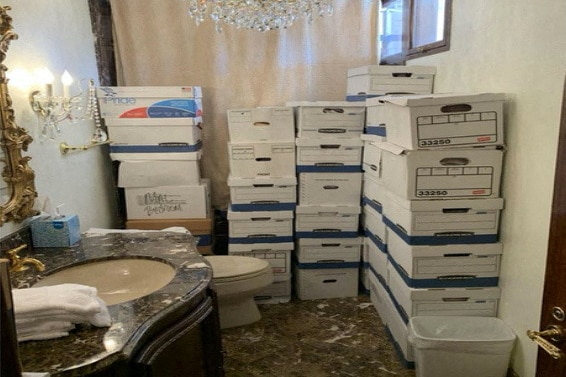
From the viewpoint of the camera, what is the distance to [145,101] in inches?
101

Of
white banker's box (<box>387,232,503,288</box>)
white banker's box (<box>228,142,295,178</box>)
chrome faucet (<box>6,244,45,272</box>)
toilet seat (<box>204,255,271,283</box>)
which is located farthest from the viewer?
white banker's box (<box>228,142,295,178</box>)

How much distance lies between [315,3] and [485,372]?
1.89 metres

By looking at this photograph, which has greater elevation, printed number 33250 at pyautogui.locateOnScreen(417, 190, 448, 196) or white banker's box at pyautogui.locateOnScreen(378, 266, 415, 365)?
printed number 33250 at pyautogui.locateOnScreen(417, 190, 448, 196)

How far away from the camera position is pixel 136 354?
38.8 inches

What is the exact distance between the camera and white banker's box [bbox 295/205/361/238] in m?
2.68

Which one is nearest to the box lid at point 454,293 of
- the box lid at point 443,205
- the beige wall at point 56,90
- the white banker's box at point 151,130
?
the box lid at point 443,205

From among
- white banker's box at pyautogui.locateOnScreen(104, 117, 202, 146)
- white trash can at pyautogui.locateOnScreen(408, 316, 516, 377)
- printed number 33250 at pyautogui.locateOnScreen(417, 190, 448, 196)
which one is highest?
white banker's box at pyautogui.locateOnScreen(104, 117, 202, 146)

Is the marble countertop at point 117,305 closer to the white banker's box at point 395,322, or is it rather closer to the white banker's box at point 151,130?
the white banker's box at point 151,130

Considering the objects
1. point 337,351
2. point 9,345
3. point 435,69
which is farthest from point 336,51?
point 9,345

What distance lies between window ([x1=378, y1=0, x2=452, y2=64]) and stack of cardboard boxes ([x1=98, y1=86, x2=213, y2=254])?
4.67 ft

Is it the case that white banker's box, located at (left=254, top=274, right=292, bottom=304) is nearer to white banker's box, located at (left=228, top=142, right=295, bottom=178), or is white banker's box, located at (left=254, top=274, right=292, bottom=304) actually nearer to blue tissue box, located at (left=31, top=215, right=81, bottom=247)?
white banker's box, located at (left=228, top=142, right=295, bottom=178)

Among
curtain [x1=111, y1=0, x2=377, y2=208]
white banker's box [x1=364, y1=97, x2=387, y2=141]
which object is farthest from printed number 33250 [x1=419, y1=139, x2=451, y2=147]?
curtain [x1=111, y1=0, x2=377, y2=208]

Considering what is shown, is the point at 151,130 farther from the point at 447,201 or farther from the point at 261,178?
the point at 447,201

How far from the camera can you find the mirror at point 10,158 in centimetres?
149
